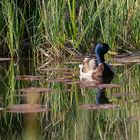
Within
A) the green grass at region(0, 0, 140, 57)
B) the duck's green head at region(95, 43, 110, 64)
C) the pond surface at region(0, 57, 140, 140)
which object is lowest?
the pond surface at region(0, 57, 140, 140)

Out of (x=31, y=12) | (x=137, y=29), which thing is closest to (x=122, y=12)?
(x=137, y=29)

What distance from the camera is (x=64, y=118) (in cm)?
645

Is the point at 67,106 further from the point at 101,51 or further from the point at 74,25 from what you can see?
the point at 74,25

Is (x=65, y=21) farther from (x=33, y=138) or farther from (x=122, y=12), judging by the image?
(x=33, y=138)

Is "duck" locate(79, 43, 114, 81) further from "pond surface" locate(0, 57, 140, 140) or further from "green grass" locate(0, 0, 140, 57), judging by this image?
"green grass" locate(0, 0, 140, 57)

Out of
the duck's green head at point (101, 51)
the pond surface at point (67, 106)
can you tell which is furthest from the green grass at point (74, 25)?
the pond surface at point (67, 106)

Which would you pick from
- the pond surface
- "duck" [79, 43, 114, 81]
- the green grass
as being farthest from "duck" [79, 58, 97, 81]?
the green grass

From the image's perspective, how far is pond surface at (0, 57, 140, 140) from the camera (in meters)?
5.83

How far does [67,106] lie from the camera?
23.3 feet

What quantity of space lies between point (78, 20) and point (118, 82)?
278 centimetres

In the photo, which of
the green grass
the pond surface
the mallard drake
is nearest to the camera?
the pond surface

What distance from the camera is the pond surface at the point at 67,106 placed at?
5828 mm

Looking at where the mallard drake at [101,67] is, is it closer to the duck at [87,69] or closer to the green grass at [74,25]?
the duck at [87,69]

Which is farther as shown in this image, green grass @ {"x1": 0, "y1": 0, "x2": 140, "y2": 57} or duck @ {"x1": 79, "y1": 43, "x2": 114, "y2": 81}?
green grass @ {"x1": 0, "y1": 0, "x2": 140, "y2": 57}
